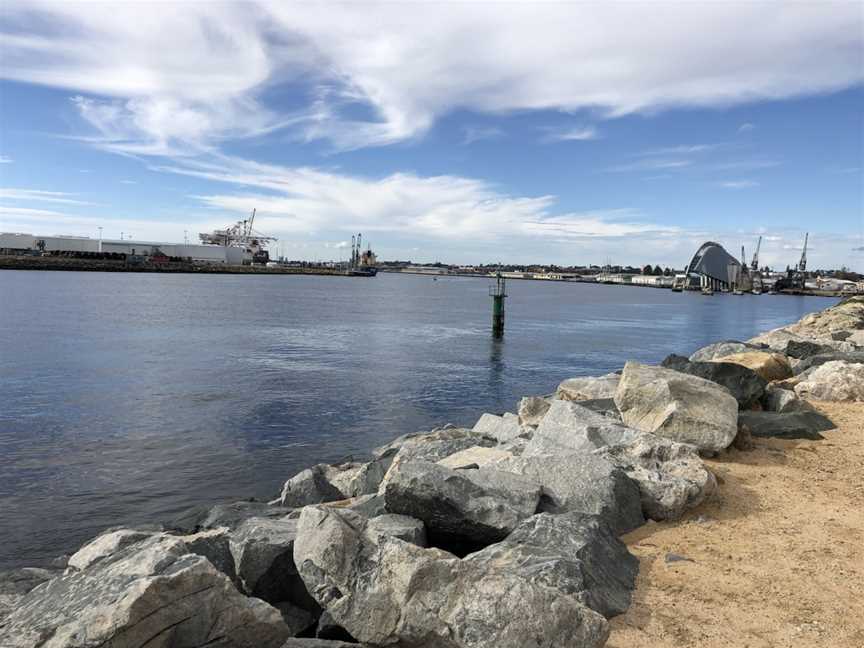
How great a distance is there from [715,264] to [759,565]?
197 meters

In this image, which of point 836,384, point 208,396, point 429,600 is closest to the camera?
point 429,600

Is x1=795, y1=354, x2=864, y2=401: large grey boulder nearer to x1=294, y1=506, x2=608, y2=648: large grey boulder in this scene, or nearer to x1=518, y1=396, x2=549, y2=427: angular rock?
x1=518, y1=396, x2=549, y2=427: angular rock

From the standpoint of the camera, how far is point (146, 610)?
13.8 feet

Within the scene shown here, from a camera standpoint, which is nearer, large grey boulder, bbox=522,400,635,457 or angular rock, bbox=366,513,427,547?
angular rock, bbox=366,513,427,547

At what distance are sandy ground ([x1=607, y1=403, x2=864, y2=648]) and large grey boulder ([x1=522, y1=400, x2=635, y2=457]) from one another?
4.97ft

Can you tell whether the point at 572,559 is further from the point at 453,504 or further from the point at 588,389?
the point at 588,389

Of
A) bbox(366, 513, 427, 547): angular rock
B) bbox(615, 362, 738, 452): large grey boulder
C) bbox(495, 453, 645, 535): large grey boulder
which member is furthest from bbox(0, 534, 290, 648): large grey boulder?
bbox(615, 362, 738, 452): large grey boulder

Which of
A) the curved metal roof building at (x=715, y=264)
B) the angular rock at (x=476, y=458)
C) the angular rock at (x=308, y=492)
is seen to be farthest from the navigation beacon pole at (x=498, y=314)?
the curved metal roof building at (x=715, y=264)

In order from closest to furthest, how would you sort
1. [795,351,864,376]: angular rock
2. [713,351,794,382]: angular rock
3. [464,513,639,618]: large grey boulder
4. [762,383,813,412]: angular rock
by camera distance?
[464,513,639,618]: large grey boulder
[762,383,813,412]: angular rock
[713,351,794,382]: angular rock
[795,351,864,376]: angular rock

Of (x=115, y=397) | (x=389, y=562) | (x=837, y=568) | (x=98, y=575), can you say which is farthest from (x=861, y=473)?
(x=115, y=397)

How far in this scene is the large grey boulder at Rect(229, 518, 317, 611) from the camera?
5.99 m

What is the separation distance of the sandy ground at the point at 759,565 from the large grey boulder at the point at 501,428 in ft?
11.9

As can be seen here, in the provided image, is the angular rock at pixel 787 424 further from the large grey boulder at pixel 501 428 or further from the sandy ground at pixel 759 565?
the large grey boulder at pixel 501 428

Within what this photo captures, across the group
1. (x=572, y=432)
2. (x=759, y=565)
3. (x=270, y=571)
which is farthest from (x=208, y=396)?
(x=759, y=565)
